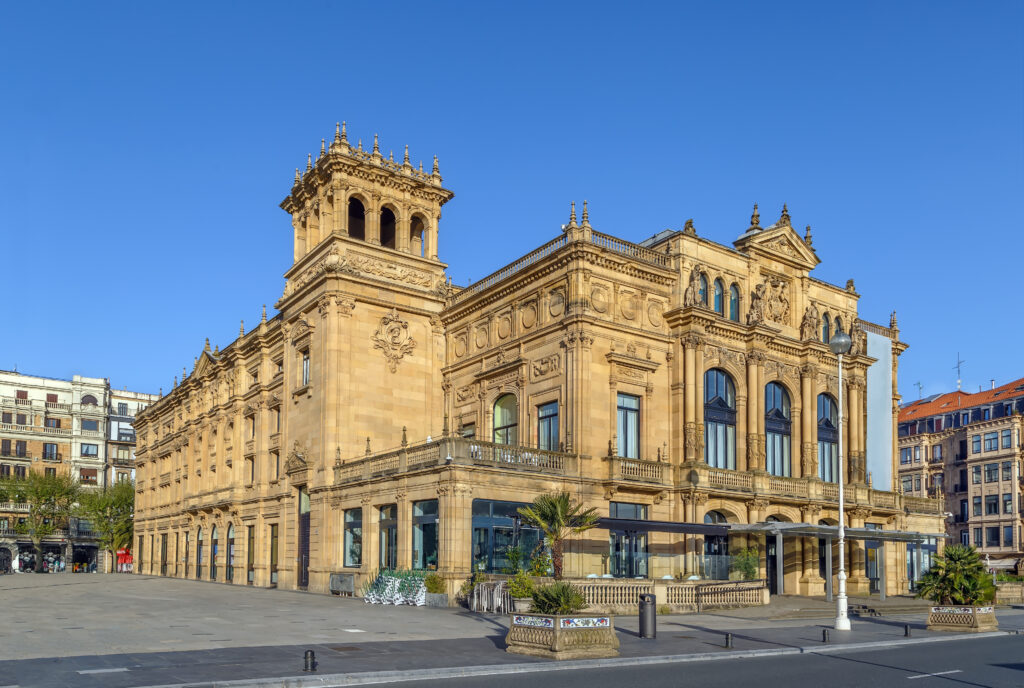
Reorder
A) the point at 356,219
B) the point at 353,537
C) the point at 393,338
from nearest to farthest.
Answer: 1. the point at 353,537
2. the point at 393,338
3. the point at 356,219

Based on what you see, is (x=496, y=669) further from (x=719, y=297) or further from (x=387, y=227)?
(x=387, y=227)

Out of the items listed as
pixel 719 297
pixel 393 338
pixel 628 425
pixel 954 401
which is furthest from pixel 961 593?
pixel 954 401

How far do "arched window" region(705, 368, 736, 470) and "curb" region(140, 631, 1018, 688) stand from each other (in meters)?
19.6

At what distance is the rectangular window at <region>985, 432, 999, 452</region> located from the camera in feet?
270

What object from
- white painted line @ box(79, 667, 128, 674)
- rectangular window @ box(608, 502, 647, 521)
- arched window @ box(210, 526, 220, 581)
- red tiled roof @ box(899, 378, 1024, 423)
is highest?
red tiled roof @ box(899, 378, 1024, 423)

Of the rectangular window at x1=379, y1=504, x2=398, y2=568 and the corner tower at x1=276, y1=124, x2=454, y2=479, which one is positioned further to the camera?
the corner tower at x1=276, y1=124, x2=454, y2=479

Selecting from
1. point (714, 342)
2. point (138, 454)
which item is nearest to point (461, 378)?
point (714, 342)

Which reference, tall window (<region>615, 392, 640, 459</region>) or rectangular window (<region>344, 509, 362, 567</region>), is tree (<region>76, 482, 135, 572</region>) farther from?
tall window (<region>615, 392, 640, 459</region>)

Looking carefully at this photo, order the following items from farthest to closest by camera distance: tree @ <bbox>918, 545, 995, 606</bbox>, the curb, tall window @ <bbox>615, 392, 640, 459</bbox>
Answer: tall window @ <bbox>615, 392, 640, 459</bbox>, tree @ <bbox>918, 545, 995, 606</bbox>, the curb

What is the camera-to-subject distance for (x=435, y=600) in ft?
110

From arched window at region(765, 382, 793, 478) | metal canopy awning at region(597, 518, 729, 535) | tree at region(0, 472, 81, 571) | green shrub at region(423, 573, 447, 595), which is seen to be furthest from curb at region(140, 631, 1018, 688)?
tree at region(0, 472, 81, 571)

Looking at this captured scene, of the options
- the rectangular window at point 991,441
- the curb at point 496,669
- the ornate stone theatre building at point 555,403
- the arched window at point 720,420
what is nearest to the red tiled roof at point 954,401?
the rectangular window at point 991,441

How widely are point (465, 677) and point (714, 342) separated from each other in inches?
1144

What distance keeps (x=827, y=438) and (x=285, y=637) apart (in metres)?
34.1
